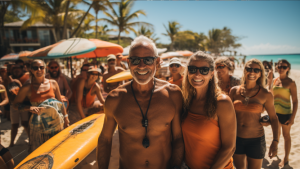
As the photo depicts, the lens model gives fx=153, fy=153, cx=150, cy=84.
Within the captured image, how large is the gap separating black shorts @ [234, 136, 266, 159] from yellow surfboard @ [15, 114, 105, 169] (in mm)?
2458

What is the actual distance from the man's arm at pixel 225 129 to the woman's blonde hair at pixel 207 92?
0.06 metres

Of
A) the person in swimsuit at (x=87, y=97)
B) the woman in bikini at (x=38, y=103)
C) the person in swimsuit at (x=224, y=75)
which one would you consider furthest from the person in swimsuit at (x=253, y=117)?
the woman in bikini at (x=38, y=103)

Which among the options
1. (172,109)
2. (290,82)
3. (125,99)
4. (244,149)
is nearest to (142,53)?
(125,99)

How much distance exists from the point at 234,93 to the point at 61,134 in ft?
10.6

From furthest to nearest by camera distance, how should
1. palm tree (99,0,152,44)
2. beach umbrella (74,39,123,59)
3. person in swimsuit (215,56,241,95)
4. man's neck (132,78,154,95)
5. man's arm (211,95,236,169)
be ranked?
palm tree (99,0,152,44) < beach umbrella (74,39,123,59) < person in swimsuit (215,56,241,95) < man's neck (132,78,154,95) < man's arm (211,95,236,169)

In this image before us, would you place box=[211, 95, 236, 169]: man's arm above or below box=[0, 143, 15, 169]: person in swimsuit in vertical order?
above

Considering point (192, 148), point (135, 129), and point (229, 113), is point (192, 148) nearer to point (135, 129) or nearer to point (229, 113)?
point (229, 113)

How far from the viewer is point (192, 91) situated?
5.67ft

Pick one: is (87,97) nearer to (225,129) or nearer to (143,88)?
(143,88)

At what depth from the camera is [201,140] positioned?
1513 millimetres

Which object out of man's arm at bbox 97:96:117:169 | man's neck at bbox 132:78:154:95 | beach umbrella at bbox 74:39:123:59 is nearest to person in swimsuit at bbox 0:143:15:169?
man's arm at bbox 97:96:117:169

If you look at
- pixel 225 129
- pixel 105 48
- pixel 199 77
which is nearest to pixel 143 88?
pixel 199 77

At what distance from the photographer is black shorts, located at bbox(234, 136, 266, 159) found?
7.16 feet

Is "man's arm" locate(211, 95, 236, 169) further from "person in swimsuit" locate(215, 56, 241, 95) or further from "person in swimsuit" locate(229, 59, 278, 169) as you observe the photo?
"person in swimsuit" locate(215, 56, 241, 95)
